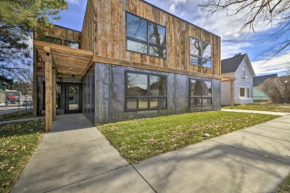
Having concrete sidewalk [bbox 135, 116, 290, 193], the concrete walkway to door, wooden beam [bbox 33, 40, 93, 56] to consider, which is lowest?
the concrete walkway to door

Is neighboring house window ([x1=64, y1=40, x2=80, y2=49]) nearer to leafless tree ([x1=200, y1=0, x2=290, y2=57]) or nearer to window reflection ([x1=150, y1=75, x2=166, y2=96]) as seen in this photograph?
window reflection ([x1=150, y1=75, x2=166, y2=96])

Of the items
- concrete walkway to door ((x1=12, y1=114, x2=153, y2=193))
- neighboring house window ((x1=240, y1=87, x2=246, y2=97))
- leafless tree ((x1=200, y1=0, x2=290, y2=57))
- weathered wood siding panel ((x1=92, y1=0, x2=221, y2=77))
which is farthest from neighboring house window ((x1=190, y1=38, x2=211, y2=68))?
neighboring house window ((x1=240, y1=87, x2=246, y2=97))

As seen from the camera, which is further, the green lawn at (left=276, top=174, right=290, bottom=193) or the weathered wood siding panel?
the weathered wood siding panel

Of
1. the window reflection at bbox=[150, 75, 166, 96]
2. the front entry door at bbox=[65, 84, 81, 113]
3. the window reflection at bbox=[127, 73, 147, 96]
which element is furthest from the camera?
the front entry door at bbox=[65, 84, 81, 113]

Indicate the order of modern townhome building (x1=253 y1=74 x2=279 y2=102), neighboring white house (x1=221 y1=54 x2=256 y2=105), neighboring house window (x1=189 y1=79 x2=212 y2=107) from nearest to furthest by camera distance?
neighboring house window (x1=189 y1=79 x2=212 y2=107)
neighboring white house (x1=221 y1=54 x2=256 y2=105)
modern townhome building (x1=253 y1=74 x2=279 y2=102)

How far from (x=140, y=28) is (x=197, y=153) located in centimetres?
626

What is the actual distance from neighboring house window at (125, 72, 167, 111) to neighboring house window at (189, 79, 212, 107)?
8.13 ft

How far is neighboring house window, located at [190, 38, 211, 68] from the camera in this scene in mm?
8738

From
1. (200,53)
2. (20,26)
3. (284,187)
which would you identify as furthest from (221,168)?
(20,26)

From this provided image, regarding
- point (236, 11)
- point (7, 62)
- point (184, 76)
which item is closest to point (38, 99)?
point (7, 62)

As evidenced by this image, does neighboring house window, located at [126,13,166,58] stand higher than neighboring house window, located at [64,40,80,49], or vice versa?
neighboring house window, located at [64,40,80,49]

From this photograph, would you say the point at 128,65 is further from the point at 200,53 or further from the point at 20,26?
the point at 20,26

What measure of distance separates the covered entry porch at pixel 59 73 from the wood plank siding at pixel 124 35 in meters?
0.95

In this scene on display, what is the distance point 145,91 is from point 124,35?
292cm
